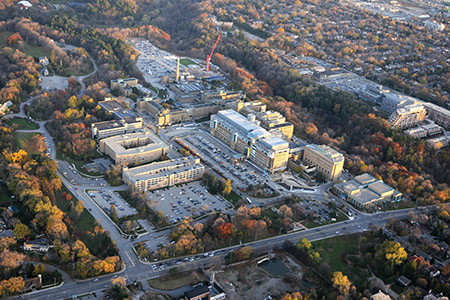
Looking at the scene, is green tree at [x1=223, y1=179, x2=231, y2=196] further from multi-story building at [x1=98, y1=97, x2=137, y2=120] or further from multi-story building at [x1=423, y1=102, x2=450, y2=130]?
multi-story building at [x1=423, y1=102, x2=450, y2=130]

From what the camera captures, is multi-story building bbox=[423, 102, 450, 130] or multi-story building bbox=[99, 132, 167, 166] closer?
multi-story building bbox=[99, 132, 167, 166]

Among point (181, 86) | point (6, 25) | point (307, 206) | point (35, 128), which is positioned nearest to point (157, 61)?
point (181, 86)

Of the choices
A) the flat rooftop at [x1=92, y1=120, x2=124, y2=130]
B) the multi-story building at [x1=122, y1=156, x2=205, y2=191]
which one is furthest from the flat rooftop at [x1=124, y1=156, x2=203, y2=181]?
the flat rooftop at [x1=92, y1=120, x2=124, y2=130]

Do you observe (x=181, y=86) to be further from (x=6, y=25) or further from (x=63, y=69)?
(x=6, y=25)

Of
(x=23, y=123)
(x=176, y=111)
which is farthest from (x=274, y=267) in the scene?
(x=23, y=123)

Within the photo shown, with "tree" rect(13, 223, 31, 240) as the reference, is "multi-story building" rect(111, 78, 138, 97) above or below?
below
